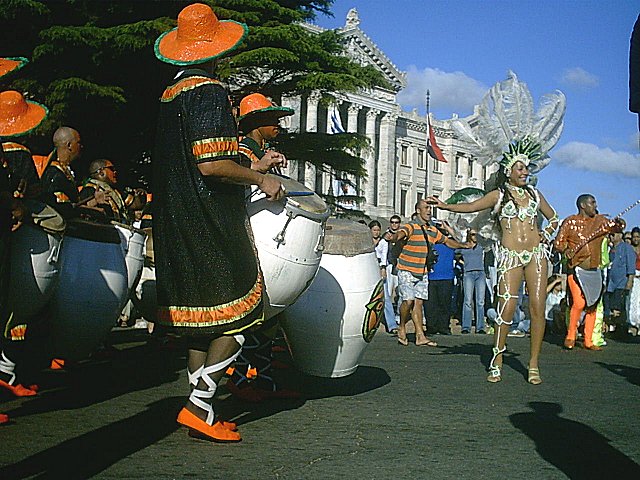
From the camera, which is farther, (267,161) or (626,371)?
(626,371)

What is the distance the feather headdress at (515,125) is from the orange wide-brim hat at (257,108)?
321 centimetres

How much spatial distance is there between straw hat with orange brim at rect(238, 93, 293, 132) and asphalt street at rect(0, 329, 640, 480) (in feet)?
5.48

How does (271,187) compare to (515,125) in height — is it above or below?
below

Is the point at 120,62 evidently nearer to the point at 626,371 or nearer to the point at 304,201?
the point at 626,371

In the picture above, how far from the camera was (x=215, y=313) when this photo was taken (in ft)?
15.1

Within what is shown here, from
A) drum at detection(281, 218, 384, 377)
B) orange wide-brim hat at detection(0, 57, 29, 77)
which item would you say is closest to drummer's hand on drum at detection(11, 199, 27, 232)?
orange wide-brim hat at detection(0, 57, 29, 77)

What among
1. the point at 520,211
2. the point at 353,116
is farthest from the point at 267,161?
the point at 353,116

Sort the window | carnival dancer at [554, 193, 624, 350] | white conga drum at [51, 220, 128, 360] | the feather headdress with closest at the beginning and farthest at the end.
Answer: white conga drum at [51, 220, 128, 360]
the feather headdress
carnival dancer at [554, 193, 624, 350]
the window

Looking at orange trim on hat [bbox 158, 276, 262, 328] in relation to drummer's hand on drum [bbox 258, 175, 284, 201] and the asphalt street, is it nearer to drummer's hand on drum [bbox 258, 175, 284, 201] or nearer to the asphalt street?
the asphalt street

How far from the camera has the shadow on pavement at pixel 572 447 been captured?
422 centimetres

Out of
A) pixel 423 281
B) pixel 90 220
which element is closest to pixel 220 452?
pixel 90 220

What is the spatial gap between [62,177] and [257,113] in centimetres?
179

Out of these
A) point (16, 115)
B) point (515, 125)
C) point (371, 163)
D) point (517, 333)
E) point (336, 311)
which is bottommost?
point (517, 333)

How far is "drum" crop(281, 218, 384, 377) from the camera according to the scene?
19.7 ft
